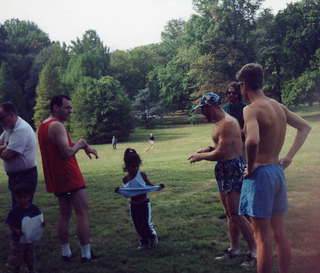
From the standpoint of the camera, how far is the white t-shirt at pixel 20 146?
554cm

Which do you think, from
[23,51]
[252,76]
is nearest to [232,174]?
[252,76]

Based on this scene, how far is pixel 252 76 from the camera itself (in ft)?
13.4

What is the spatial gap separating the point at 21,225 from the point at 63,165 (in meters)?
0.91

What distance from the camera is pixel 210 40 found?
50812mm

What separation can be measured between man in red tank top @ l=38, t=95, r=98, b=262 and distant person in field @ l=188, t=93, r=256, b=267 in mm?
→ 1563

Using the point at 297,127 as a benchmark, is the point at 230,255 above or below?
below

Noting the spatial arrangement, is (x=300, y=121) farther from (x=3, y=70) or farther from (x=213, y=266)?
(x=3, y=70)

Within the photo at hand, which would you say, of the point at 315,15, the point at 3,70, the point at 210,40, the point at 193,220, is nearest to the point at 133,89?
the point at 3,70

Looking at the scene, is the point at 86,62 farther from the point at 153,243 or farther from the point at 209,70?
the point at 153,243

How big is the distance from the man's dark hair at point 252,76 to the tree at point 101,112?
43.1m

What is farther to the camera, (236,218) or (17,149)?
(17,149)

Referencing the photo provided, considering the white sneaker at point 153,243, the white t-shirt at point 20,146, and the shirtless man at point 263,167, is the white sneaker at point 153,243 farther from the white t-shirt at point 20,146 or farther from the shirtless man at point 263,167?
the shirtless man at point 263,167

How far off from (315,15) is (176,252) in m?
47.5

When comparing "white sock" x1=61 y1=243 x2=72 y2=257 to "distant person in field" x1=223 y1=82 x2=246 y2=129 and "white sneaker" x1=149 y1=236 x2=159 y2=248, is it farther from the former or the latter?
"distant person in field" x1=223 y1=82 x2=246 y2=129
